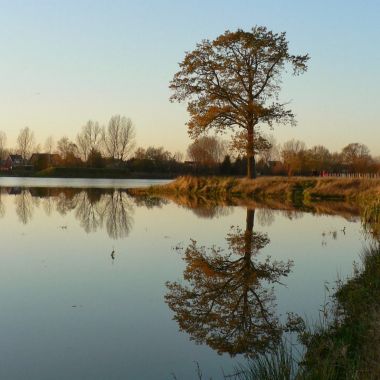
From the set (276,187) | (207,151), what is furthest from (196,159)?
(276,187)

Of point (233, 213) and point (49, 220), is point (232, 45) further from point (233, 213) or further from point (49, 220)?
point (49, 220)

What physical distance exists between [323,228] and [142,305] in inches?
380

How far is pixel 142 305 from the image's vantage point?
6.43 meters

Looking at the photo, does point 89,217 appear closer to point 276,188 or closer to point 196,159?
point 276,188

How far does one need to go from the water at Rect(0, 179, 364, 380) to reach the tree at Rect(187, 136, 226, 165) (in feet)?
148

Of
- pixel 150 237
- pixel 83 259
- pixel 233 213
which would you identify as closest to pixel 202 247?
pixel 150 237

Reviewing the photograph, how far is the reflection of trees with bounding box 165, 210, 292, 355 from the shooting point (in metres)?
5.33

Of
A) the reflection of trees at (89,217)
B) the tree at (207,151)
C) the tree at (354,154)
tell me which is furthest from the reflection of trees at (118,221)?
the tree at (354,154)


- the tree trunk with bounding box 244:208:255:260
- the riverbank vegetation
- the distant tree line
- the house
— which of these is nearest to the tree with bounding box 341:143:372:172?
the distant tree line

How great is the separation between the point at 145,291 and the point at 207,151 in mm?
66095

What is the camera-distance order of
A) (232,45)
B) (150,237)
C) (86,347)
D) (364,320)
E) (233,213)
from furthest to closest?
1. (232,45)
2. (233,213)
3. (150,237)
4. (364,320)
5. (86,347)

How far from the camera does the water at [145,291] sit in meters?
4.71

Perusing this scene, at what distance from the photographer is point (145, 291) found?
282 inches

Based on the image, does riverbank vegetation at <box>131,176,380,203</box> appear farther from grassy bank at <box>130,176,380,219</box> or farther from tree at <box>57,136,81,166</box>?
tree at <box>57,136,81,166</box>
